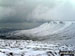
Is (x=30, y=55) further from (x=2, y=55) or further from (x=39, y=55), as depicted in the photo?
(x=2, y=55)

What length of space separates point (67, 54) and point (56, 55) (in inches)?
351

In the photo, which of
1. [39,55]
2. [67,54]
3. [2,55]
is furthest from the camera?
[39,55]

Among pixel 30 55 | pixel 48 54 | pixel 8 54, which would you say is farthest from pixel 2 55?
pixel 48 54

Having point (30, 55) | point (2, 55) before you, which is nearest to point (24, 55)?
point (30, 55)

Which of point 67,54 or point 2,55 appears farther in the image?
point 2,55

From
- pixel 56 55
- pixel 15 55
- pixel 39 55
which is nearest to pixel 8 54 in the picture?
pixel 15 55

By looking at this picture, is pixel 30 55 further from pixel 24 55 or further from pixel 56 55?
pixel 56 55

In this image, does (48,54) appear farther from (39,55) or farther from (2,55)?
(2,55)

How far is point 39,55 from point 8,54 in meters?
5.62

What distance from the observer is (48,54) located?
45.0 meters

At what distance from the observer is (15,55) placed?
143 feet

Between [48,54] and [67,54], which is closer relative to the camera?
[67,54]

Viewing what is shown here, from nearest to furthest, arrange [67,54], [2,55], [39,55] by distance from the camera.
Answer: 1. [67,54]
2. [2,55]
3. [39,55]

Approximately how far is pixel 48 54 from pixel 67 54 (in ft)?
29.5
